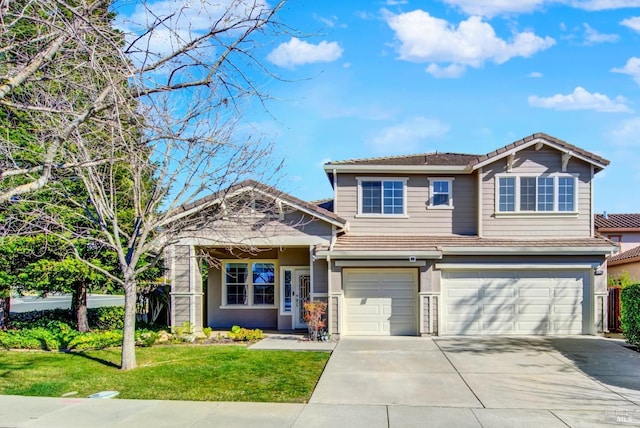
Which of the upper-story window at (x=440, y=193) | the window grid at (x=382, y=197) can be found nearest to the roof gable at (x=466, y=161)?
the upper-story window at (x=440, y=193)

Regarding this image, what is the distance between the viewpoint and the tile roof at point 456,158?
15148mm

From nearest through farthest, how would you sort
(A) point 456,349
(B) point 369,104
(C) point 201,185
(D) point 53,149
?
(D) point 53,149
(B) point 369,104
(C) point 201,185
(A) point 456,349

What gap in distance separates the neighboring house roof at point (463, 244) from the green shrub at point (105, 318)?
8259mm

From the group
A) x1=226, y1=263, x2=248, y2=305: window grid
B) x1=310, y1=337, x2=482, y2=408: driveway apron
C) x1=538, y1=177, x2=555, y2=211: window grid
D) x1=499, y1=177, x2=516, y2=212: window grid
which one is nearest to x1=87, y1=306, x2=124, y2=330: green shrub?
x1=226, y1=263, x2=248, y2=305: window grid

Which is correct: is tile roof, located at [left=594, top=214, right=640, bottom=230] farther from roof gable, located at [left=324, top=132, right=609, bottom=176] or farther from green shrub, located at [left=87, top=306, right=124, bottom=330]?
green shrub, located at [left=87, top=306, right=124, bottom=330]

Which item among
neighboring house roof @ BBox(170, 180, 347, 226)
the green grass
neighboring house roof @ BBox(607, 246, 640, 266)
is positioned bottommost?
the green grass

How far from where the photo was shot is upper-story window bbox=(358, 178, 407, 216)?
16.1 m

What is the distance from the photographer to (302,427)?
6.41 meters

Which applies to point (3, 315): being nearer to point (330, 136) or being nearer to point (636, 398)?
point (330, 136)

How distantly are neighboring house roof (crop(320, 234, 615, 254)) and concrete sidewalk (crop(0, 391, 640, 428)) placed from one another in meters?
7.26

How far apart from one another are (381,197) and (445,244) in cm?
272

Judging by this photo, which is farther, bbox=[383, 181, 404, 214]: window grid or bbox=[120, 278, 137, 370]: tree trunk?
bbox=[383, 181, 404, 214]: window grid

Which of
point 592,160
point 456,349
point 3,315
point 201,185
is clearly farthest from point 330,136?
point 3,315

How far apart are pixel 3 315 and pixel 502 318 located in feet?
51.0
